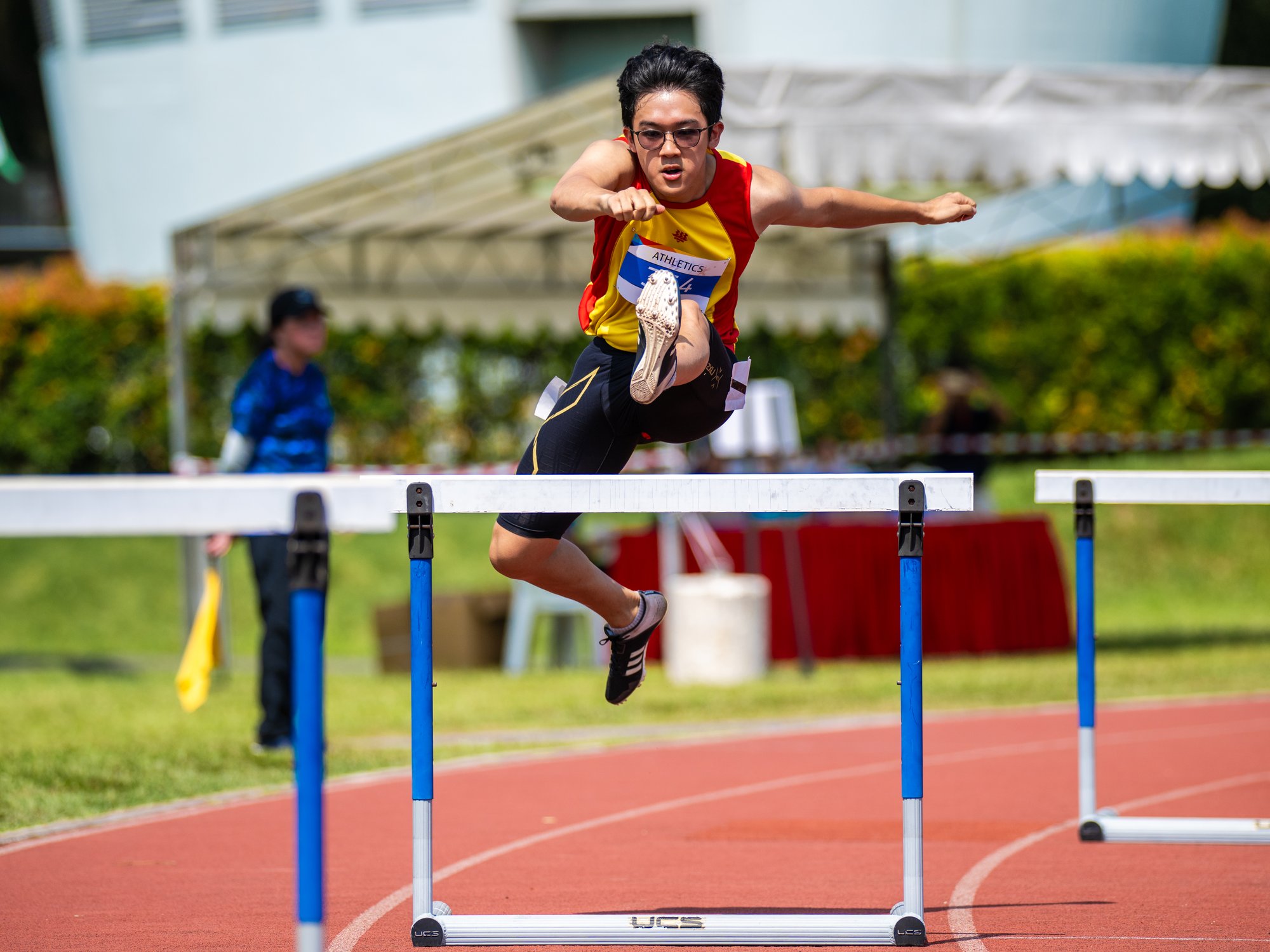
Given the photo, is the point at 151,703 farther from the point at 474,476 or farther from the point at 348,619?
the point at 474,476

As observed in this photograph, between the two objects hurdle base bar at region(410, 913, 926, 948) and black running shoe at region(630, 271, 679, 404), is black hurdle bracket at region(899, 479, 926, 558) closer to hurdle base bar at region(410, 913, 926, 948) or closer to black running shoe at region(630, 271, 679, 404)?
black running shoe at region(630, 271, 679, 404)

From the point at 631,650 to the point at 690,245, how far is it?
132 cm

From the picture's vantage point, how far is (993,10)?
2170cm

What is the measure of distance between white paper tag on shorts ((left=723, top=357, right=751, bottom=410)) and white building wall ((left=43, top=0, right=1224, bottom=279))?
17.1 metres

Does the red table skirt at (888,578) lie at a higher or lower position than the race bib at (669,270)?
lower

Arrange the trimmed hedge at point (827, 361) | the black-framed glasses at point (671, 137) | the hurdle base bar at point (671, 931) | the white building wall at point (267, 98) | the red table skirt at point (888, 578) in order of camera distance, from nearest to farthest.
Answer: the hurdle base bar at point (671, 931)
the black-framed glasses at point (671, 137)
the red table skirt at point (888, 578)
the trimmed hedge at point (827, 361)
the white building wall at point (267, 98)

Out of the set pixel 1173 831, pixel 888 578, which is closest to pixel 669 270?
pixel 1173 831

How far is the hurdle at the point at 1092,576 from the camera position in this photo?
509 centimetres

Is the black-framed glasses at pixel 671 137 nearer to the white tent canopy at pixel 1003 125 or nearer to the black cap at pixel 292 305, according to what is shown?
the black cap at pixel 292 305

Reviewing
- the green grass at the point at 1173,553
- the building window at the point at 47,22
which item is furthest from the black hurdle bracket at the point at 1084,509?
the building window at the point at 47,22

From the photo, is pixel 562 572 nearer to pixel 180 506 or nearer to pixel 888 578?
pixel 180 506

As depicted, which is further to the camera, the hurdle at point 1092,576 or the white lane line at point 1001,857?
the hurdle at point 1092,576

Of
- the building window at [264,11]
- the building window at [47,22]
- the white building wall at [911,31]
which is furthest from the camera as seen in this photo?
the building window at [47,22]

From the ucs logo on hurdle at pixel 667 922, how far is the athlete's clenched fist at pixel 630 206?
1.83 m
